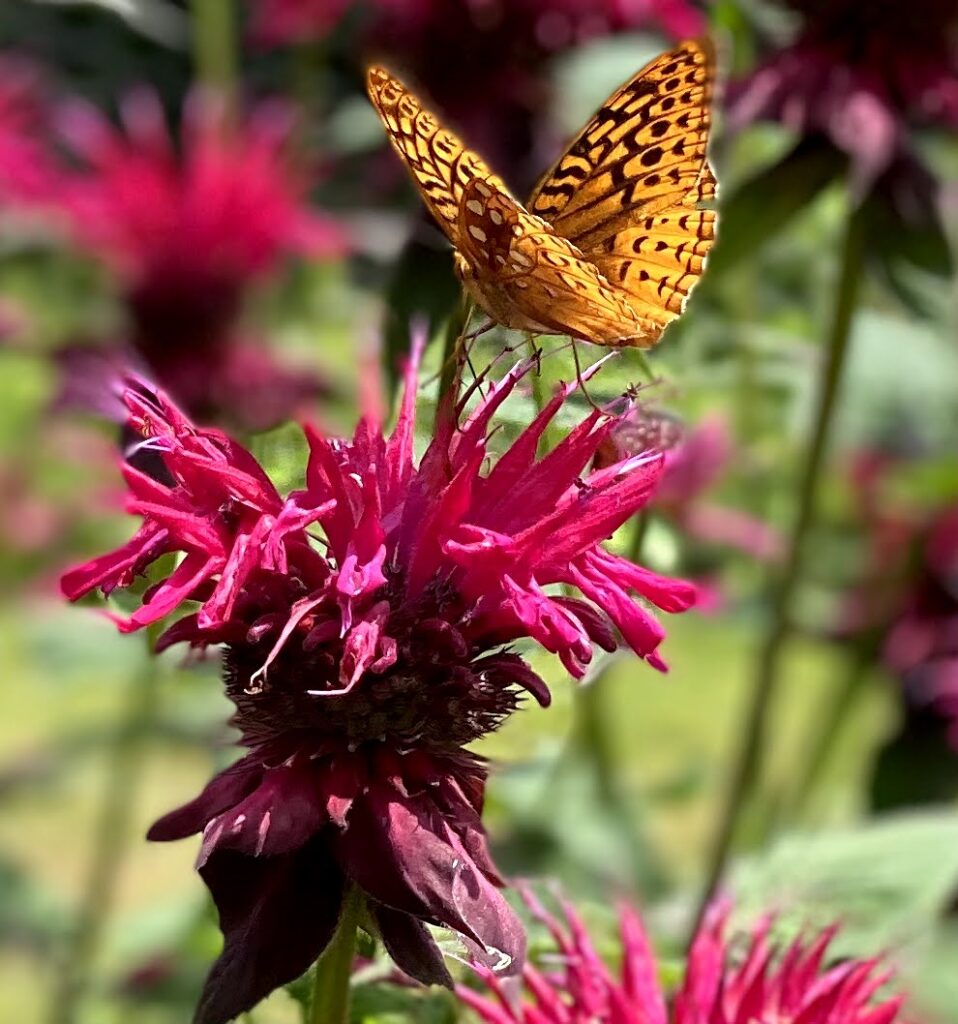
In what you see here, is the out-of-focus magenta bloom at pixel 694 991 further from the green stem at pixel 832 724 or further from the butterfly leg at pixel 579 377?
the green stem at pixel 832 724

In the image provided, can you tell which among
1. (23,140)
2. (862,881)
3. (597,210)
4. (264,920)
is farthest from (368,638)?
(23,140)

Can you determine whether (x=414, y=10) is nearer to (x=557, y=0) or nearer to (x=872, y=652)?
(x=557, y=0)

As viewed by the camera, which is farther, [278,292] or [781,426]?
[278,292]

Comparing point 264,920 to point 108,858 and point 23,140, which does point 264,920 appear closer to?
point 108,858

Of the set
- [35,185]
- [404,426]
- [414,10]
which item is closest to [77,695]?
[35,185]

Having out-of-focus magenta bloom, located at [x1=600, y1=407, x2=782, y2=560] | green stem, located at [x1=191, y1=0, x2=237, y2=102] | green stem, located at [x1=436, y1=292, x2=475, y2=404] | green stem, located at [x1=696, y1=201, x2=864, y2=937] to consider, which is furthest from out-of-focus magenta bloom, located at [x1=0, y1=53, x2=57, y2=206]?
green stem, located at [x1=436, y1=292, x2=475, y2=404]

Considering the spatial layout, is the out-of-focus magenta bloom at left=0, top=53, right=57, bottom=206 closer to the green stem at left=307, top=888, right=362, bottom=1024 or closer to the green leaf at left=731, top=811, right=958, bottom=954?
the green leaf at left=731, top=811, right=958, bottom=954

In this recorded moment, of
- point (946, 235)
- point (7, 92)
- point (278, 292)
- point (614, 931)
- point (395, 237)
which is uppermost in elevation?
point (7, 92)

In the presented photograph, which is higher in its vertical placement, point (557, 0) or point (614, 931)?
point (557, 0)

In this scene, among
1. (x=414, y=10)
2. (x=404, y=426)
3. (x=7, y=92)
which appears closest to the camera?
(x=404, y=426)

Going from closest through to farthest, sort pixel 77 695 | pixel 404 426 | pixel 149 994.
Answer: pixel 404 426
pixel 149 994
pixel 77 695
